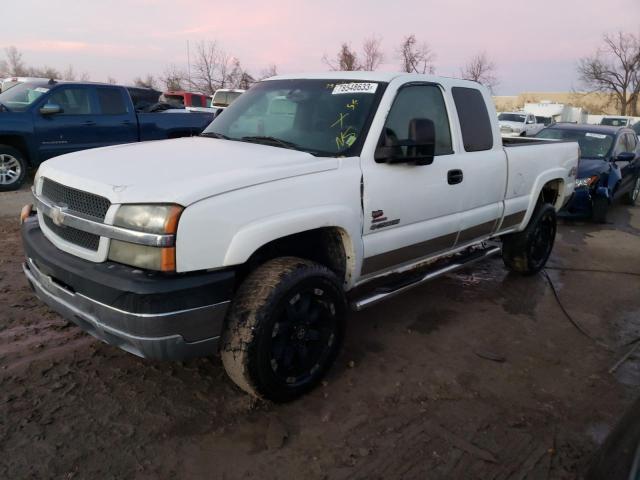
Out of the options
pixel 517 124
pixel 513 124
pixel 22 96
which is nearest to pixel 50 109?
pixel 22 96

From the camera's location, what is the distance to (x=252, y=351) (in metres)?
2.71

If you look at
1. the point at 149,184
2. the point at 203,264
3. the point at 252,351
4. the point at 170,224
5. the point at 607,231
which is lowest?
the point at 607,231

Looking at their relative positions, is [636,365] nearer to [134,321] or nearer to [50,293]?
[134,321]

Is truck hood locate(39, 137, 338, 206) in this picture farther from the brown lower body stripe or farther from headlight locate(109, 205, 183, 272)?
the brown lower body stripe

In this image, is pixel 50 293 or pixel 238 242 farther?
pixel 50 293

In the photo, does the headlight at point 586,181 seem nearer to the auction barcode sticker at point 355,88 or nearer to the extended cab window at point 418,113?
the extended cab window at point 418,113

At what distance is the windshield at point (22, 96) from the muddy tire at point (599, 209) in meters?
9.60

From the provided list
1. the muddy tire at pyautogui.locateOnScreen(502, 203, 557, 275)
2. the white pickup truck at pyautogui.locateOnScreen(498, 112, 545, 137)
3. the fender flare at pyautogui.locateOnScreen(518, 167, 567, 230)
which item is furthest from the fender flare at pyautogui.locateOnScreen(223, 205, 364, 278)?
the white pickup truck at pyautogui.locateOnScreen(498, 112, 545, 137)

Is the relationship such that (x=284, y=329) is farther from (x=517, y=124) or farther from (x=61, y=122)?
(x=517, y=124)

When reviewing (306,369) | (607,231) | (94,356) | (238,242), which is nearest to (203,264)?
(238,242)

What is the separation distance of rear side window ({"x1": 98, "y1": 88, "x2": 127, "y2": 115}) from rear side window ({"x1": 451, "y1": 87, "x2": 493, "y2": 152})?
24.1 ft

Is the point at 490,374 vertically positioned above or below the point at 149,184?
below

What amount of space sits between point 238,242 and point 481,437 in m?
1.72

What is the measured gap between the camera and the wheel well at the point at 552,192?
562 cm
